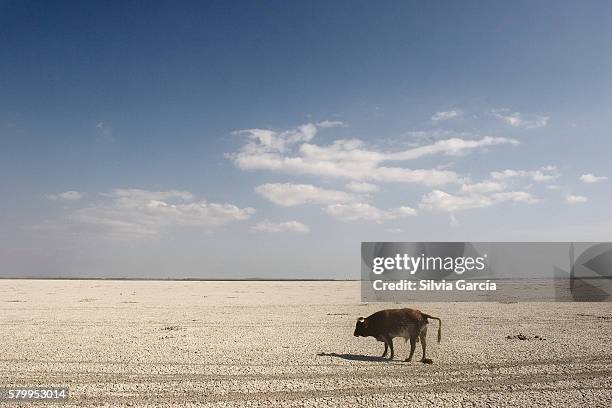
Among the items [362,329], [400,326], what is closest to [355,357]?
[362,329]

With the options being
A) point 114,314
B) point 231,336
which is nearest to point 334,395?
point 231,336

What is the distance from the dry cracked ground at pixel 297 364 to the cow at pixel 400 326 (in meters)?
0.67

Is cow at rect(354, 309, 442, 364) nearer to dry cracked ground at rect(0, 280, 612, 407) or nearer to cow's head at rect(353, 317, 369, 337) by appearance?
cow's head at rect(353, 317, 369, 337)

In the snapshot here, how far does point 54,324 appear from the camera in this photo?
2231 cm

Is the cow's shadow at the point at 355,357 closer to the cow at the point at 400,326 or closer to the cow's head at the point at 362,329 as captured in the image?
the cow at the point at 400,326

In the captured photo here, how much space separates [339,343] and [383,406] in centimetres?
752

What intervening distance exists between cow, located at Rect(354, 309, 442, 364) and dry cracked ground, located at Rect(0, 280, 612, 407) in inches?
26.3

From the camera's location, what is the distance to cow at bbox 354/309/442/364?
1373 centimetres

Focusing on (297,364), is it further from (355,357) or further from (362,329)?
(362,329)

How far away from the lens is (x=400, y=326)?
14.1 meters

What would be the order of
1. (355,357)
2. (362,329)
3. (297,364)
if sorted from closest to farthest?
1. (297,364)
2. (355,357)
3. (362,329)

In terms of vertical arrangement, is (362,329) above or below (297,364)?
above

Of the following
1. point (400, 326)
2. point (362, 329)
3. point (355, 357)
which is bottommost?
point (355, 357)

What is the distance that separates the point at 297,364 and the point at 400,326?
336 cm
